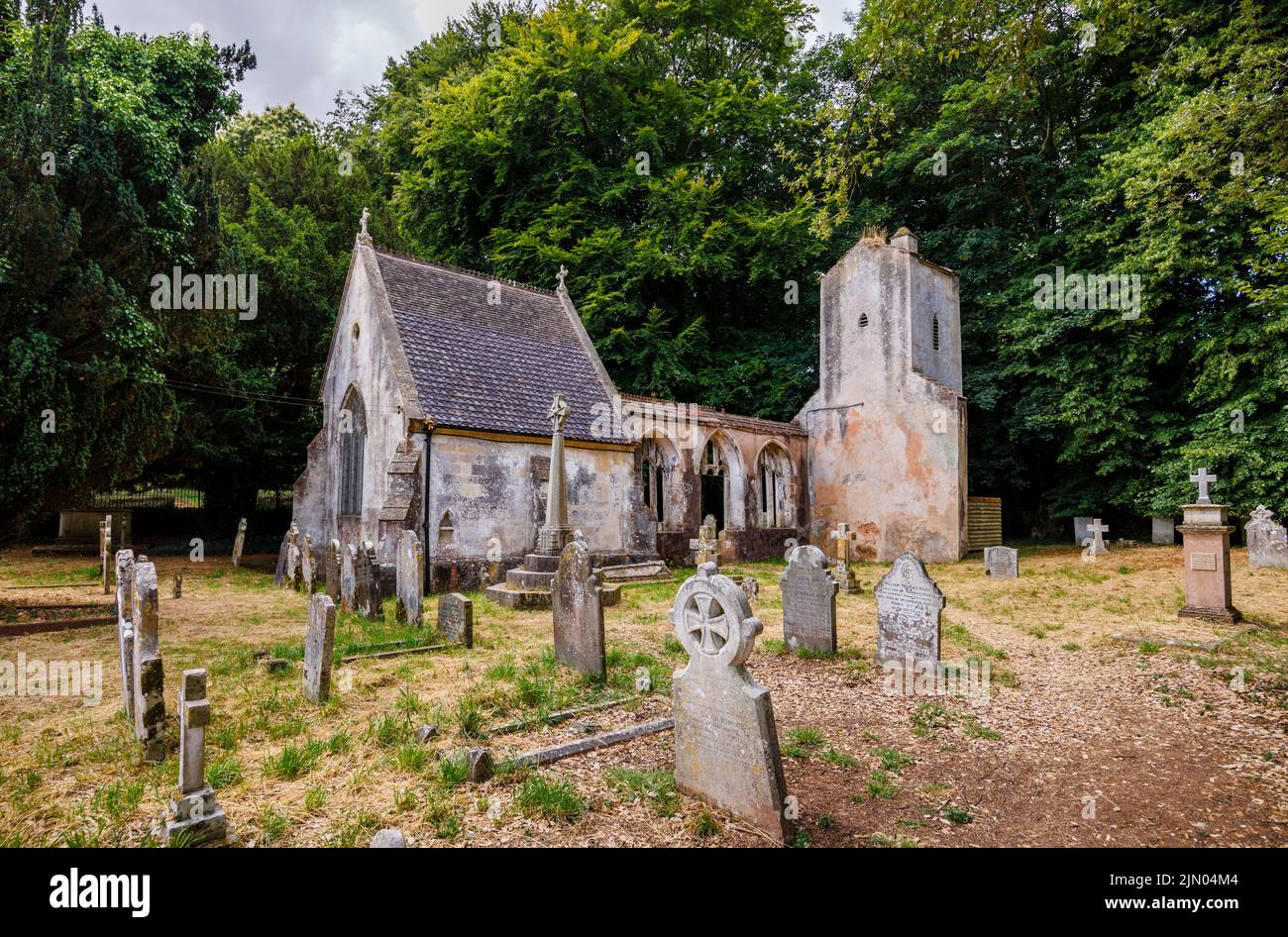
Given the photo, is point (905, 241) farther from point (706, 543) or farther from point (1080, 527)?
point (706, 543)

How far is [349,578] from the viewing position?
11.2 metres

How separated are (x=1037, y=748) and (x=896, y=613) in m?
2.51

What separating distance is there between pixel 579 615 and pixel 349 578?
5612mm

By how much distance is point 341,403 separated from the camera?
53.5 feet

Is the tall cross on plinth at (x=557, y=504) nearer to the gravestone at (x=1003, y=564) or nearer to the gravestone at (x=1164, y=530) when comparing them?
the gravestone at (x=1003, y=564)

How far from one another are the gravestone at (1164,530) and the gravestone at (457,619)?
20.5 metres

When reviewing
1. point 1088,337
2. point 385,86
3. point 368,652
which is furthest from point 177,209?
point 385,86

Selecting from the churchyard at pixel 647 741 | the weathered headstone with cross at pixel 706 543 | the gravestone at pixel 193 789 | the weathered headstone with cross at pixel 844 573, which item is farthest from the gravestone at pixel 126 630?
the weathered headstone with cross at pixel 706 543

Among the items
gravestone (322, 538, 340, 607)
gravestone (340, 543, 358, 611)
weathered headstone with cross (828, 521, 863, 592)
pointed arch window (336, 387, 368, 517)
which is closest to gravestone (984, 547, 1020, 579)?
weathered headstone with cross (828, 521, 863, 592)

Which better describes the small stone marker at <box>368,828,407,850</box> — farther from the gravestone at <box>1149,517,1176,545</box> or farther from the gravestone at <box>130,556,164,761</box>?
the gravestone at <box>1149,517,1176,545</box>

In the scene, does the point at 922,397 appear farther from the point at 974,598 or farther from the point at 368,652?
the point at 368,652

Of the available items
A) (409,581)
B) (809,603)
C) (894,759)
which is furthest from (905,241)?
(894,759)

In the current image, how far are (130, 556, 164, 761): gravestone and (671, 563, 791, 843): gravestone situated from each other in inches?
145
